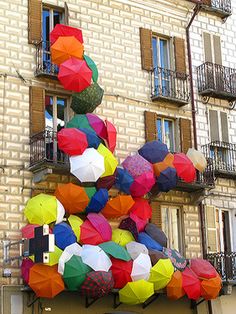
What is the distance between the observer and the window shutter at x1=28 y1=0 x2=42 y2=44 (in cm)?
2488

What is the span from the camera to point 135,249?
23375mm

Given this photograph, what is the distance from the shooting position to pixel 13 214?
23.1 meters

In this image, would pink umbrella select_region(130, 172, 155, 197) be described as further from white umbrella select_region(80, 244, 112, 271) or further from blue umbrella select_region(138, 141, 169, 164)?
white umbrella select_region(80, 244, 112, 271)

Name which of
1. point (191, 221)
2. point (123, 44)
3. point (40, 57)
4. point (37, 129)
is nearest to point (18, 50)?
point (40, 57)

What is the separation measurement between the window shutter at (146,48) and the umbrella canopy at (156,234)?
6.41 metres

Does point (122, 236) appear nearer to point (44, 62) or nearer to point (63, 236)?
point (63, 236)

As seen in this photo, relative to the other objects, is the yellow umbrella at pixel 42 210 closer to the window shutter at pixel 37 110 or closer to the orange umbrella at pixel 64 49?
the window shutter at pixel 37 110

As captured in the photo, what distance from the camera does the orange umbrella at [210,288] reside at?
2517 cm

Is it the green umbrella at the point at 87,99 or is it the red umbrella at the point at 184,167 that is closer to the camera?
the green umbrella at the point at 87,99

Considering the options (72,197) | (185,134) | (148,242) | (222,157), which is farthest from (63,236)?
(222,157)

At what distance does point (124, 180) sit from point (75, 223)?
256cm

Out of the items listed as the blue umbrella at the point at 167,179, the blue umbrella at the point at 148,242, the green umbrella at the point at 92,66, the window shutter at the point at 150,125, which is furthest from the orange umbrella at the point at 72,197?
the window shutter at the point at 150,125

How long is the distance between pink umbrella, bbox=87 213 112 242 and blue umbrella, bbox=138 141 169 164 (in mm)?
3128

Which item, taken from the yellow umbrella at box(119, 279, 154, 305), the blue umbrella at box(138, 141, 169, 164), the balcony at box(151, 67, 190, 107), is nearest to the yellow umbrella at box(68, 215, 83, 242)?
the yellow umbrella at box(119, 279, 154, 305)
